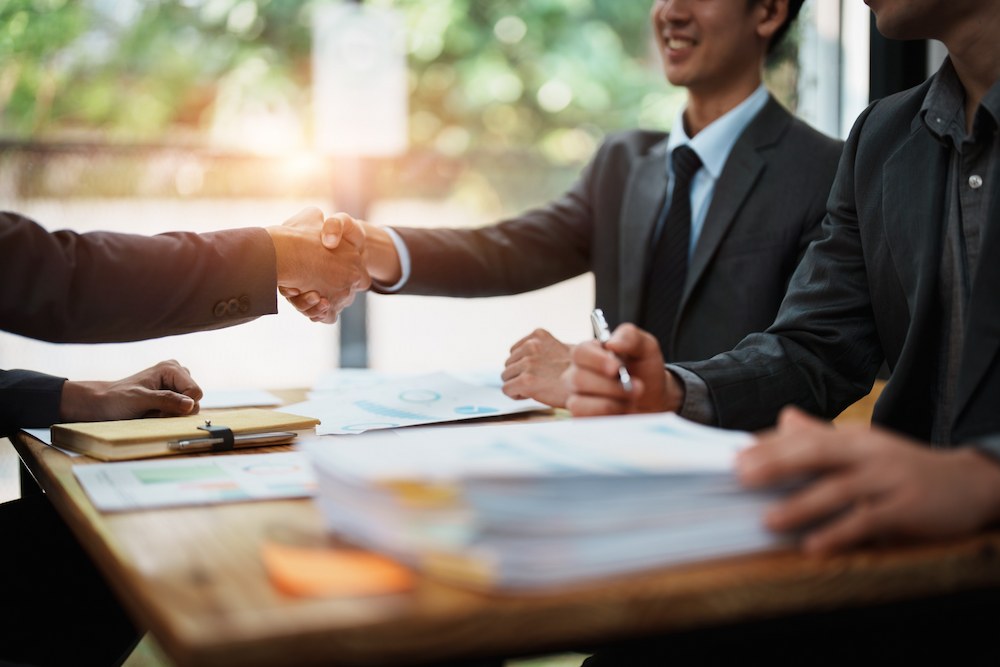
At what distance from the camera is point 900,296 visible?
119 cm

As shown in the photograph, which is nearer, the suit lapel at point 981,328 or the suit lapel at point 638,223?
the suit lapel at point 981,328

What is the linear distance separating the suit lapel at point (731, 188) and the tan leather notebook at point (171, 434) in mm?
866

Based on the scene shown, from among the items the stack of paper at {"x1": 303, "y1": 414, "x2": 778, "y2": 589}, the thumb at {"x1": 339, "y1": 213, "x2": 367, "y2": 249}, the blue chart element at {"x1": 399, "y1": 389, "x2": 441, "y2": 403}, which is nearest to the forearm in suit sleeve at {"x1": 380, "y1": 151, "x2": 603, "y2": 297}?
the thumb at {"x1": 339, "y1": 213, "x2": 367, "y2": 249}

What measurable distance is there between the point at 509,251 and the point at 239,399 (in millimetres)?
722

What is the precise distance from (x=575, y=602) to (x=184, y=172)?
3.75m

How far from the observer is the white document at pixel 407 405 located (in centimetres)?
127

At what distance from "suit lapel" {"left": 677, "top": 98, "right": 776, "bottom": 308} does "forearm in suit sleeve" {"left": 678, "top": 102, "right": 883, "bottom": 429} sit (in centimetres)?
42

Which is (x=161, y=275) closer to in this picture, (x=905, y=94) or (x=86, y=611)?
(x=86, y=611)

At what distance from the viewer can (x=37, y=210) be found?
12.0 ft

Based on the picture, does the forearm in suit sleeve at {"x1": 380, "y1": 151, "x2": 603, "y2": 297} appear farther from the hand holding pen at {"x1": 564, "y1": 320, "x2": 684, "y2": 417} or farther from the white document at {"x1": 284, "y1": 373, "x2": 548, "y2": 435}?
the hand holding pen at {"x1": 564, "y1": 320, "x2": 684, "y2": 417}

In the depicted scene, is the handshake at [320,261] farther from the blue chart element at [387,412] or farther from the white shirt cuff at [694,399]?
the white shirt cuff at [694,399]

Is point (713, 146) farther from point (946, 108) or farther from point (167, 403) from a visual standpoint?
point (167, 403)

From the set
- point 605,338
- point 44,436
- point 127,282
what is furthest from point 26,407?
point 605,338

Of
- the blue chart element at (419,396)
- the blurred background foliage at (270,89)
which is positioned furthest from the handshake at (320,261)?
the blurred background foliage at (270,89)
